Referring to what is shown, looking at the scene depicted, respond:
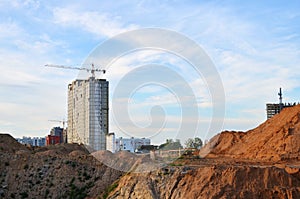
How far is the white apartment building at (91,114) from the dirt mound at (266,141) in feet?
160

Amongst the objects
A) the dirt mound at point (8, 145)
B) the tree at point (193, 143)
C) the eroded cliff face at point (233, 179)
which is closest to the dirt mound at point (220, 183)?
the eroded cliff face at point (233, 179)

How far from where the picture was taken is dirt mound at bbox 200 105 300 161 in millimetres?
37844

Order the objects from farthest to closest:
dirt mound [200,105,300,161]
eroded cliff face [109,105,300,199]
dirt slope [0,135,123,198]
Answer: dirt slope [0,135,123,198] < dirt mound [200,105,300,161] < eroded cliff face [109,105,300,199]

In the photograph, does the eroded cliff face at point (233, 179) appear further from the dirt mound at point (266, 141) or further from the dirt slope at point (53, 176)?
the dirt slope at point (53, 176)

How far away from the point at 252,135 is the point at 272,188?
19.1 m

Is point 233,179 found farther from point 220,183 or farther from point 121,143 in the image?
point 121,143

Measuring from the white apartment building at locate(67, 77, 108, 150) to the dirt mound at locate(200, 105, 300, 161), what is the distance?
48.6 metres

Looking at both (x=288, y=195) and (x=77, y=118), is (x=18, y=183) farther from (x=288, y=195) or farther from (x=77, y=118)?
(x=77, y=118)

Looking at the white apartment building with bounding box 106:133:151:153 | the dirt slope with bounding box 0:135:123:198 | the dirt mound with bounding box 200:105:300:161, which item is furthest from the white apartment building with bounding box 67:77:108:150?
the dirt mound with bounding box 200:105:300:161

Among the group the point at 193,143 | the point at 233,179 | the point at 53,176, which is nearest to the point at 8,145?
the point at 53,176

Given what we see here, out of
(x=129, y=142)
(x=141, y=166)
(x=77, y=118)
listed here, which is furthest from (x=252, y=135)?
(x=77, y=118)

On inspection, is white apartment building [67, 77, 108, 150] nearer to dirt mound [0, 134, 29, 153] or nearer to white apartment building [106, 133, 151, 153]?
white apartment building [106, 133, 151, 153]

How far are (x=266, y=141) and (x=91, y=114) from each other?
217 feet

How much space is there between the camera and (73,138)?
115 m
